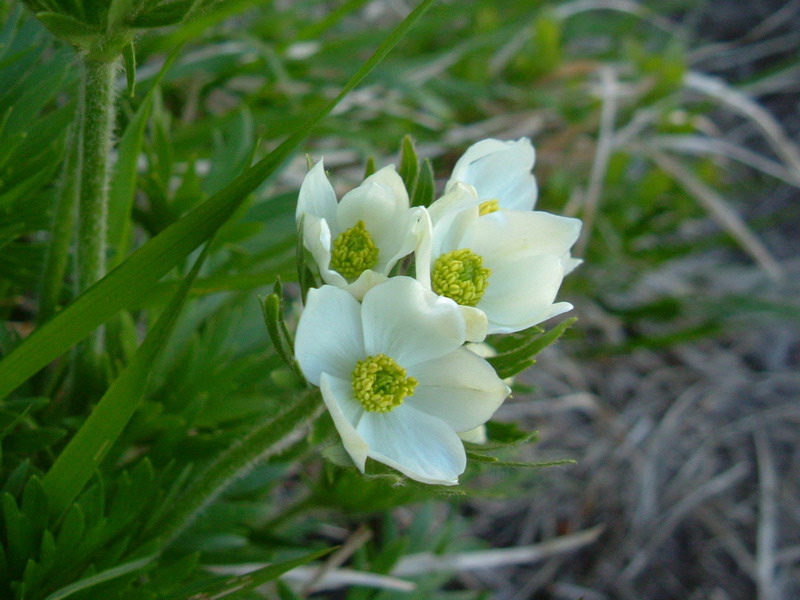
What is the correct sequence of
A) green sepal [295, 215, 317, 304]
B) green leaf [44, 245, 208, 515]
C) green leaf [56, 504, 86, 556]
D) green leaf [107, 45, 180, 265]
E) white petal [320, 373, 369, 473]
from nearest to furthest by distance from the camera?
white petal [320, 373, 369, 473], green sepal [295, 215, 317, 304], green leaf [44, 245, 208, 515], green leaf [56, 504, 86, 556], green leaf [107, 45, 180, 265]

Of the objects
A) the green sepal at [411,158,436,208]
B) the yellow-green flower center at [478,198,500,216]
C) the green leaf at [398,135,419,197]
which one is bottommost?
the yellow-green flower center at [478,198,500,216]

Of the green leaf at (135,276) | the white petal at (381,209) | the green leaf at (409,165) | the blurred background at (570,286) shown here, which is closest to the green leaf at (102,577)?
the green leaf at (135,276)

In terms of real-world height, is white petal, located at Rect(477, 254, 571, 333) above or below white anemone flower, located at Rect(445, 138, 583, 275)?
below

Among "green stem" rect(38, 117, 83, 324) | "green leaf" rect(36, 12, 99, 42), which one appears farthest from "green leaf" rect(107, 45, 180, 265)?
"green leaf" rect(36, 12, 99, 42)

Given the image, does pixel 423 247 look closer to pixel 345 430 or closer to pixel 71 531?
pixel 345 430

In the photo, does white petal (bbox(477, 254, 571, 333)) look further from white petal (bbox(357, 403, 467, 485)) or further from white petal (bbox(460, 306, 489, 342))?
white petal (bbox(357, 403, 467, 485))

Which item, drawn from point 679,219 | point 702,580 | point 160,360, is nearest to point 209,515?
point 160,360
